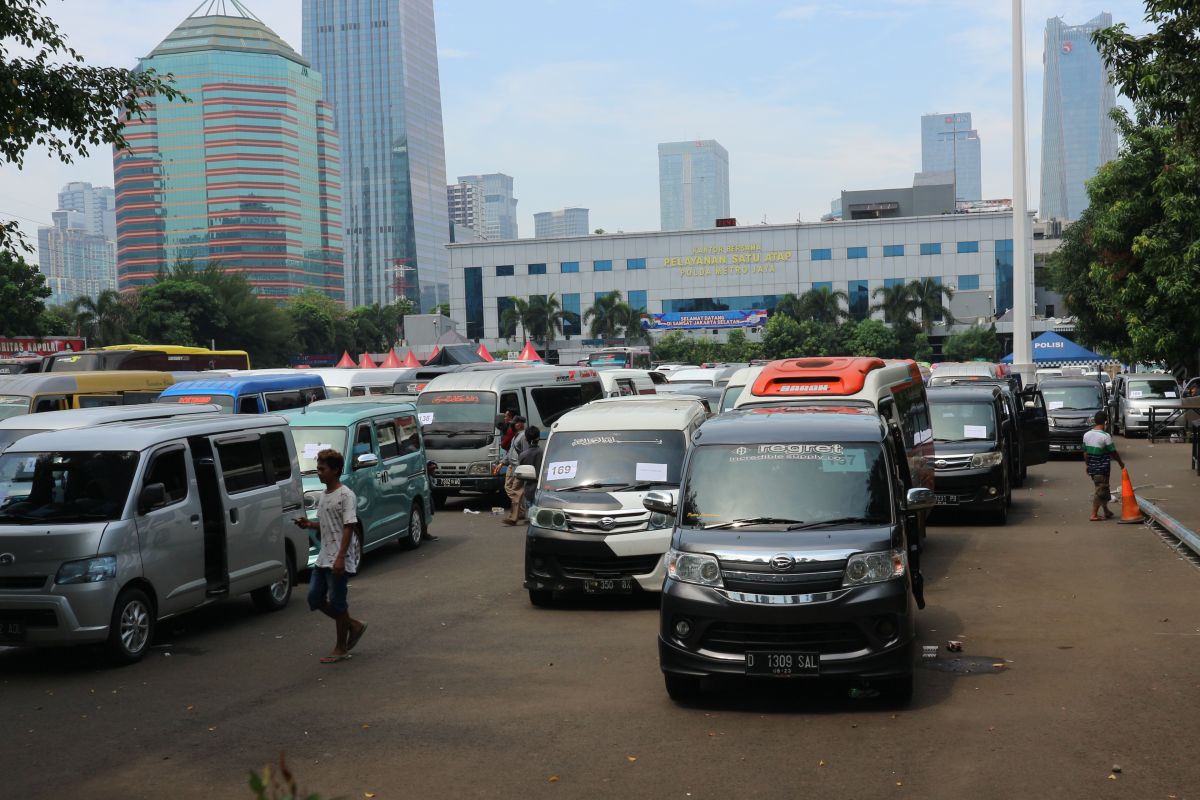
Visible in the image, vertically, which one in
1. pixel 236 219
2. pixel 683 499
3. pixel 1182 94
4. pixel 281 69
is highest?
pixel 281 69

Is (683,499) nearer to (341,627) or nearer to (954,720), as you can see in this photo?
(954,720)

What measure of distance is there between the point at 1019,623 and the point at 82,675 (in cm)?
811

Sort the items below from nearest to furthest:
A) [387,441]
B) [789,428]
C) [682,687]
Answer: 1. [682,687]
2. [789,428]
3. [387,441]

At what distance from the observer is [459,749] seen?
736 centimetres

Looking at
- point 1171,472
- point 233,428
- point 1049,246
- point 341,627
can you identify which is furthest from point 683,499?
point 1049,246

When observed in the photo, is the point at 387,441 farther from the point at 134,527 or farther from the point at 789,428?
the point at 789,428

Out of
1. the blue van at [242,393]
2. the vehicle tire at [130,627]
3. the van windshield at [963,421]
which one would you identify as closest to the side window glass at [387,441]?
the blue van at [242,393]

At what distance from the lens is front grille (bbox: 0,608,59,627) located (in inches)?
379

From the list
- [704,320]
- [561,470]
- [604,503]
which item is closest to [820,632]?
[604,503]

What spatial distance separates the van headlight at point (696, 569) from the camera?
807cm

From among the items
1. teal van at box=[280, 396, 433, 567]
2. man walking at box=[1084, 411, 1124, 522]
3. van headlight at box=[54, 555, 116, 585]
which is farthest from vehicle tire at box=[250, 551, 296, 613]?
man walking at box=[1084, 411, 1124, 522]

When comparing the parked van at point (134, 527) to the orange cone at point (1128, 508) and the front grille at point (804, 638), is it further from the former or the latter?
the orange cone at point (1128, 508)

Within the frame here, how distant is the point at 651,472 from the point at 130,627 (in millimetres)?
5397

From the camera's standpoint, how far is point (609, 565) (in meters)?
11.9
